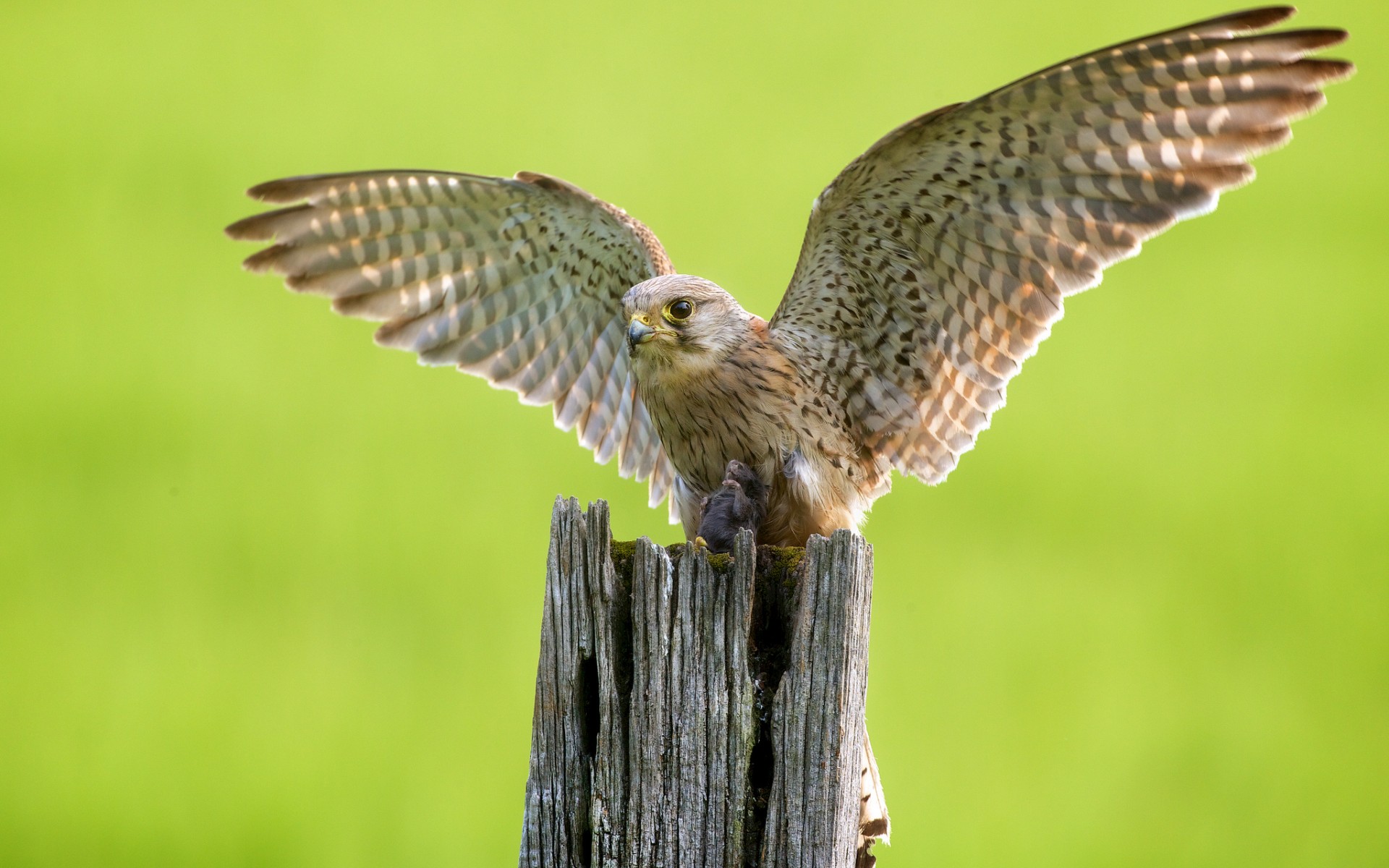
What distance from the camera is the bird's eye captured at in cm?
340

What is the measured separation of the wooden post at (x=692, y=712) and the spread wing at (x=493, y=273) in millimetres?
2068

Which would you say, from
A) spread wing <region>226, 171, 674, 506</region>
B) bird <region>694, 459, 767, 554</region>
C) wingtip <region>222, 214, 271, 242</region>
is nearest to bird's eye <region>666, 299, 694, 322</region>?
bird <region>694, 459, 767, 554</region>

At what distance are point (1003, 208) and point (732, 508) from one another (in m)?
1.19

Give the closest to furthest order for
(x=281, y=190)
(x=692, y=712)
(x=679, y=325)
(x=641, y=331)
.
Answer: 1. (x=692, y=712)
2. (x=641, y=331)
3. (x=679, y=325)
4. (x=281, y=190)

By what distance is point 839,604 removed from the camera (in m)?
2.09

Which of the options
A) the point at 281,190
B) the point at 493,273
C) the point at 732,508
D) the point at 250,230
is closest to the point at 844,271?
the point at 732,508

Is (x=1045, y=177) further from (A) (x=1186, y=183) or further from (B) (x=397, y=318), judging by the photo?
Answer: (B) (x=397, y=318)

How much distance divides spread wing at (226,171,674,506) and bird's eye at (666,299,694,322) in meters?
0.63

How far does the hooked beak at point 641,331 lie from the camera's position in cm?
332

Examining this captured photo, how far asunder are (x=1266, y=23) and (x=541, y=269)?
2.39 meters

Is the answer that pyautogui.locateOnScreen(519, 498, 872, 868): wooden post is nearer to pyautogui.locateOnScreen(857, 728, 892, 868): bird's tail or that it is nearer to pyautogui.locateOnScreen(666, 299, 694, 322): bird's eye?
pyautogui.locateOnScreen(857, 728, 892, 868): bird's tail

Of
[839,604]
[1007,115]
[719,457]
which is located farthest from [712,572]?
[1007,115]

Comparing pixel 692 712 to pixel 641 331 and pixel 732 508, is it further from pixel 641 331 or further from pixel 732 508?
pixel 641 331

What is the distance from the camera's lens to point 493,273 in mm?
4207
